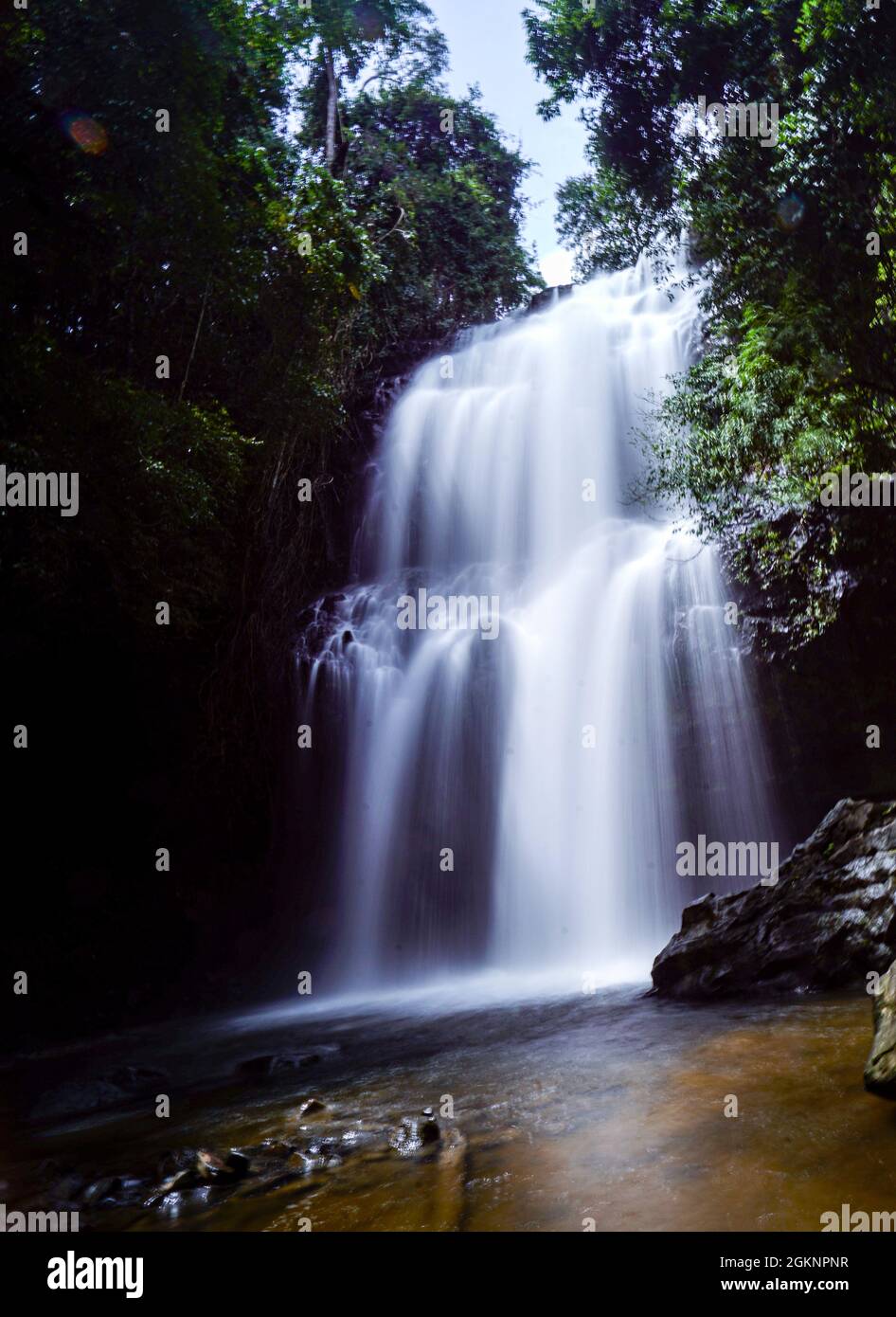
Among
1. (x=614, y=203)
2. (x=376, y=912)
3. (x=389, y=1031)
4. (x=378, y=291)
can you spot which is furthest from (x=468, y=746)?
(x=378, y=291)

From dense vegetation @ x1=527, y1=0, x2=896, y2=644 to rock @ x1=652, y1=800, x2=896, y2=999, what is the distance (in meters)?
4.49

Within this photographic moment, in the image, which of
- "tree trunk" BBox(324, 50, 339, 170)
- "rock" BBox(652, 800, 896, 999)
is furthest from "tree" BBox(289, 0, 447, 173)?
"rock" BBox(652, 800, 896, 999)

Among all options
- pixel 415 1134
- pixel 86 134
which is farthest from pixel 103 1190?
pixel 86 134

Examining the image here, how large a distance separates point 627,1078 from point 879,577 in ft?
30.7

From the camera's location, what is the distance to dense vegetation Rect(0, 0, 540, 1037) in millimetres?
9375

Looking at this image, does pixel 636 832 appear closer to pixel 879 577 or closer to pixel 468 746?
pixel 468 746

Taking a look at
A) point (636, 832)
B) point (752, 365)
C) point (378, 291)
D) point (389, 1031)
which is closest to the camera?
point (389, 1031)

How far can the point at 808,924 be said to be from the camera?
852cm

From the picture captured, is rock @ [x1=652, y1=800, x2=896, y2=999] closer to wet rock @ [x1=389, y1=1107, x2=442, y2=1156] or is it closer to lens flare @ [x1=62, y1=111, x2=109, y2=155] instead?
wet rock @ [x1=389, y1=1107, x2=442, y2=1156]

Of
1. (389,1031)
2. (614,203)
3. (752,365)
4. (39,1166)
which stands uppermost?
(614,203)

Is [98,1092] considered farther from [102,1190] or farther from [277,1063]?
[102,1190]

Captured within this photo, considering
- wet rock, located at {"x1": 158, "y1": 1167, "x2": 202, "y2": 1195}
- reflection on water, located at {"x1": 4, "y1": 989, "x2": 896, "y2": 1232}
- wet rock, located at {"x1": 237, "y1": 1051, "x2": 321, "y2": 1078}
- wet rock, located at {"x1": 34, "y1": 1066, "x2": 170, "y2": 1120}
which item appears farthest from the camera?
wet rock, located at {"x1": 237, "y1": 1051, "x2": 321, "y2": 1078}

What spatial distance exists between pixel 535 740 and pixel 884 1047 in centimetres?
1083

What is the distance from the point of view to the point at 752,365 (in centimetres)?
1180
